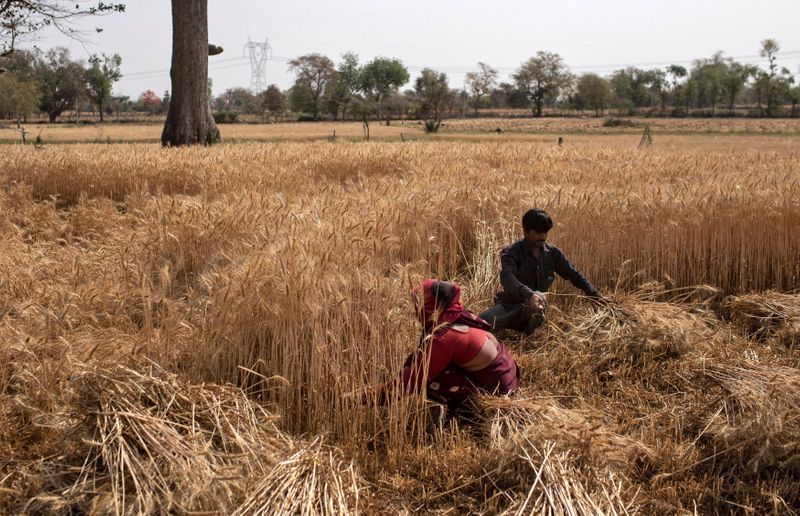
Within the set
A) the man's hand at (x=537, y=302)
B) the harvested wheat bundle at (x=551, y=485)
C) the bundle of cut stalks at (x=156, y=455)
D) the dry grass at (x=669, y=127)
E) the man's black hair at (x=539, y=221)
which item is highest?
the dry grass at (x=669, y=127)

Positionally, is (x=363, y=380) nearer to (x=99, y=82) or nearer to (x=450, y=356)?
(x=450, y=356)

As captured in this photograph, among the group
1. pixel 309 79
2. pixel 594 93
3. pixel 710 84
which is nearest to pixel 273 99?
pixel 309 79

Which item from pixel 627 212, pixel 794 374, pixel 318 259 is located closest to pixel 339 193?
pixel 627 212

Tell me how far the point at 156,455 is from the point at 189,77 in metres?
15.2

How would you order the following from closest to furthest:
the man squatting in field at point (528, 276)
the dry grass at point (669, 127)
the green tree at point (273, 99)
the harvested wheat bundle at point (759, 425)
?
the harvested wheat bundle at point (759, 425)
the man squatting in field at point (528, 276)
the dry grass at point (669, 127)
the green tree at point (273, 99)

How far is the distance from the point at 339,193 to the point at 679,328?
13.9 feet

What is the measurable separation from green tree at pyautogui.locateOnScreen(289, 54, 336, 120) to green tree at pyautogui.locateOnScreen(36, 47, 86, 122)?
86.0 ft

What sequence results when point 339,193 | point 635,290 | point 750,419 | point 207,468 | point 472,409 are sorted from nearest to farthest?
point 207,468 → point 750,419 → point 472,409 → point 635,290 → point 339,193

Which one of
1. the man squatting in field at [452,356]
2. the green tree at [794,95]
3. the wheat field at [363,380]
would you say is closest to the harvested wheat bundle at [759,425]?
the wheat field at [363,380]

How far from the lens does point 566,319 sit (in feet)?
16.3

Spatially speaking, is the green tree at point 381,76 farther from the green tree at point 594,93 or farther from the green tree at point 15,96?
the green tree at point 15,96

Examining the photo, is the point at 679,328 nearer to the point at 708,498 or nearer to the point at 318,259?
the point at 708,498

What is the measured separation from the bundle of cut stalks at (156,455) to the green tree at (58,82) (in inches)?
3373

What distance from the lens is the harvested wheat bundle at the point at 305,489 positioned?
8.27 feet
